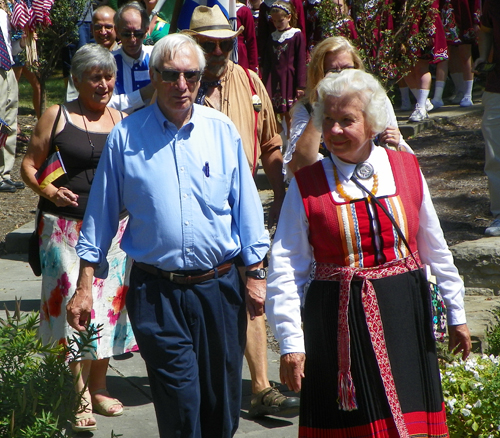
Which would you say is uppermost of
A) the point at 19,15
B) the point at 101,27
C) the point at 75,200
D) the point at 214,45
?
the point at 19,15

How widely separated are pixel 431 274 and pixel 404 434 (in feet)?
2.28

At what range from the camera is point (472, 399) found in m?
3.59

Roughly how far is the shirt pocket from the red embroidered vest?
0.44 metres

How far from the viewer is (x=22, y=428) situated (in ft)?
7.39

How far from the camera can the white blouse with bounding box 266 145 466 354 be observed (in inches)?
113

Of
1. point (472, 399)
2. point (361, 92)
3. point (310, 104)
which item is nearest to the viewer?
point (361, 92)

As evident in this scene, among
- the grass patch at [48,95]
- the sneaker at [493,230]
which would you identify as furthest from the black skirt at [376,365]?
the grass patch at [48,95]

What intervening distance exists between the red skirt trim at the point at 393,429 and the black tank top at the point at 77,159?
2003 millimetres

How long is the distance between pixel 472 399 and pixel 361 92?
61.5 inches

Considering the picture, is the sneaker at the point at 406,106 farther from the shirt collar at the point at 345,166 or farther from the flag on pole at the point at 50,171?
the shirt collar at the point at 345,166

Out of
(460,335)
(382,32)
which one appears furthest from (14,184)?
(460,335)

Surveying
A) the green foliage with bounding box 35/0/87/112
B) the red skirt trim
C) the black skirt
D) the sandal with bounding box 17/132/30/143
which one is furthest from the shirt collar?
the sandal with bounding box 17/132/30/143

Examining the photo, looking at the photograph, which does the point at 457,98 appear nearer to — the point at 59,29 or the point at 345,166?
the point at 59,29

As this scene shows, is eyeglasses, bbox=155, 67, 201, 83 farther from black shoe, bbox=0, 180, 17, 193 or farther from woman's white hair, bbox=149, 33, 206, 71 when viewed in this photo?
black shoe, bbox=0, 180, 17, 193
